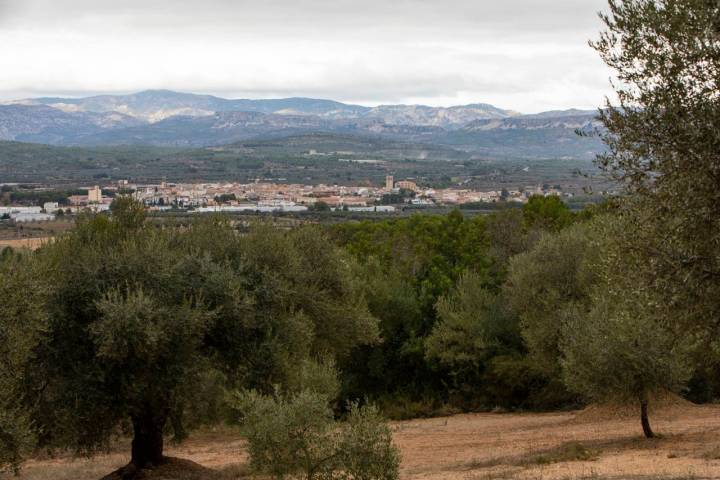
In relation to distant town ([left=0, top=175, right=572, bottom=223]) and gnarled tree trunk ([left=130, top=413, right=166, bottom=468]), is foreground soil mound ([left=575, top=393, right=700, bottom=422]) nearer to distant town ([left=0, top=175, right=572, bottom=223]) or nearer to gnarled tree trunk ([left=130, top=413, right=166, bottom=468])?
gnarled tree trunk ([left=130, top=413, right=166, bottom=468])

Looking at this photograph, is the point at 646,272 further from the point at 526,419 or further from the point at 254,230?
the point at 526,419

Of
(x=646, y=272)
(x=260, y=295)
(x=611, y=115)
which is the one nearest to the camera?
(x=646, y=272)

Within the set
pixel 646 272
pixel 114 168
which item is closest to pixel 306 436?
pixel 646 272

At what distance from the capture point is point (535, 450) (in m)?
25.2

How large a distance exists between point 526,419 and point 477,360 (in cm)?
606

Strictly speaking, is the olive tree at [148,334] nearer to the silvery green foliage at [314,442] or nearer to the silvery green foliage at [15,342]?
the silvery green foliage at [15,342]

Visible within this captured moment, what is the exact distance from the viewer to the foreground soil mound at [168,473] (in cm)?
2170

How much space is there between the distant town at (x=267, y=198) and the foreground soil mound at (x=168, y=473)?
68.7 meters

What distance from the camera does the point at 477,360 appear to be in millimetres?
41625

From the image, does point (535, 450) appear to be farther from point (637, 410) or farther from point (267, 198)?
point (267, 198)

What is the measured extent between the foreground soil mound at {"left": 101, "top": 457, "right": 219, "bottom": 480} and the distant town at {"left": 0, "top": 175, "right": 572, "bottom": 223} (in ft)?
225

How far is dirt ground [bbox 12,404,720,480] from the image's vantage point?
20203mm

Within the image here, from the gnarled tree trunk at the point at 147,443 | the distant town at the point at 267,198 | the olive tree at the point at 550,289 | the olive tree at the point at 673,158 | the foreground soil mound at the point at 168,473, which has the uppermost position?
the olive tree at the point at 673,158

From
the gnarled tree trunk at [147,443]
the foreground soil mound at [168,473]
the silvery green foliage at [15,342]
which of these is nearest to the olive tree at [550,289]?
the foreground soil mound at [168,473]
